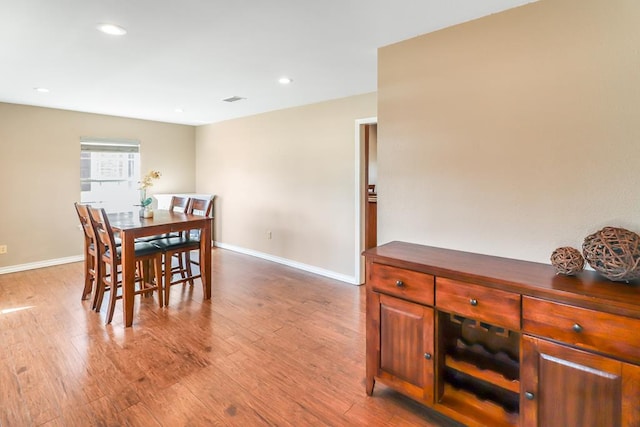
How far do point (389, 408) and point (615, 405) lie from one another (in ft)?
3.46

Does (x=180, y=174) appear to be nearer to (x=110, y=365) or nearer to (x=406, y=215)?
(x=110, y=365)

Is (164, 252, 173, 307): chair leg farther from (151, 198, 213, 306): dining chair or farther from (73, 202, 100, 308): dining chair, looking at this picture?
(73, 202, 100, 308): dining chair

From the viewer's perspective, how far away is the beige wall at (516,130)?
63.6 inches

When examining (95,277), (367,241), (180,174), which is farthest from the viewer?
(180,174)

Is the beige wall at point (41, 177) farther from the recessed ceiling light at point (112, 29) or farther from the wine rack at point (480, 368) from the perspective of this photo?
the wine rack at point (480, 368)

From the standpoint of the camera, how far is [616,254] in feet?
4.55

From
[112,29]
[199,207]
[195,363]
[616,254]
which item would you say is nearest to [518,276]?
[616,254]

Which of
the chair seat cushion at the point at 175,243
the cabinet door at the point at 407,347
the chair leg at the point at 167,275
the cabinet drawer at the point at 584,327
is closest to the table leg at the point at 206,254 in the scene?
the chair seat cushion at the point at 175,243

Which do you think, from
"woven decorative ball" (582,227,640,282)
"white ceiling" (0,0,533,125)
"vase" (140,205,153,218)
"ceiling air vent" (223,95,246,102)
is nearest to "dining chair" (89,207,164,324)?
"vase" (140,205,153,218)

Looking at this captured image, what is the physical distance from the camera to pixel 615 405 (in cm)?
126

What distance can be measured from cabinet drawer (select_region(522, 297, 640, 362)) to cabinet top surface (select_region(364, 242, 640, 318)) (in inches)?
1.4

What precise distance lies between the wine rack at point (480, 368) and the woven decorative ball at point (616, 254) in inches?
23.1

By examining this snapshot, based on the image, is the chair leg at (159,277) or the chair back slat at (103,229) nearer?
the chair back slat at (103,229)

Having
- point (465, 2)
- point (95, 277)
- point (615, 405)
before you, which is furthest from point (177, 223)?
point (615, 405)
